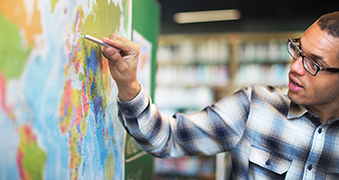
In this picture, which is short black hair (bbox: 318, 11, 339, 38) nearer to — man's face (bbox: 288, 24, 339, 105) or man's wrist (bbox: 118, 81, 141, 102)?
man's face (bbox: 288, 24, 339, 105)

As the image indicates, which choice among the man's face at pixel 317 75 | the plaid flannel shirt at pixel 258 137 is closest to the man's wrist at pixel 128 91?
the plaid flannel shirt at pixel 258 137

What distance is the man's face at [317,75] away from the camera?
0.94 m

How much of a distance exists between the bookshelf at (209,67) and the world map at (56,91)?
3.35 meters

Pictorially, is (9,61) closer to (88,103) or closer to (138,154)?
(88,103)

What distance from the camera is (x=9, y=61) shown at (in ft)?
1.48

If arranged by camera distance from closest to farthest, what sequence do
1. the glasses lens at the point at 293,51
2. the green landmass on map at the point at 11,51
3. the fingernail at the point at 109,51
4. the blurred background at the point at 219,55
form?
the green landmass on map at the point at 11,51 < the fingernail at the point at 109,51 < the glasses lens at the point at 293,51 < the blurred background at the point at 219,55

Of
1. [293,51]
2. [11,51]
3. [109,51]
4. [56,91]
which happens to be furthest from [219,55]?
[11,51]

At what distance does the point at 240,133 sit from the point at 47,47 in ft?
2.71

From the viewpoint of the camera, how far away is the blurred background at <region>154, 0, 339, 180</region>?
405 centimetres

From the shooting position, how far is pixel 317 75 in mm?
962

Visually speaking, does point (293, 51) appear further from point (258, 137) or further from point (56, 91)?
point (56, 91)

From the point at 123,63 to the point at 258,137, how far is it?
654mm

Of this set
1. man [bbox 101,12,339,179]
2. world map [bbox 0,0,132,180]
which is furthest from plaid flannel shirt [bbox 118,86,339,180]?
world map [bbox 0,0,132,180]

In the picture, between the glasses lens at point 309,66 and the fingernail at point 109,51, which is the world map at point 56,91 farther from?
the glasses lens at point 309,66
